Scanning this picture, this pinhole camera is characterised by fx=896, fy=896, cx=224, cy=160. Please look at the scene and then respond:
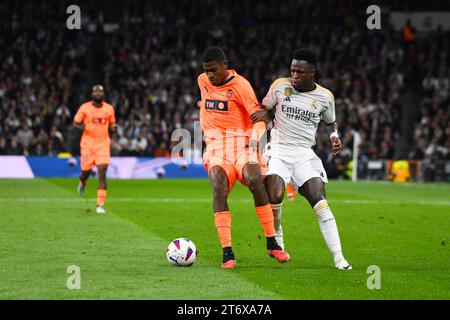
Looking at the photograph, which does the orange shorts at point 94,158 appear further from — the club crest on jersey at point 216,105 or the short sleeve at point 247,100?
the short sleeve at point 247,100

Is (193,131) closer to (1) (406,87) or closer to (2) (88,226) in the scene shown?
(1) (406,87)

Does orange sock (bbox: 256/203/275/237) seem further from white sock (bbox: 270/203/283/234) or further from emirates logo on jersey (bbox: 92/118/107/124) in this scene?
emirates logo on jersey (bbox: 92/118/107/124)

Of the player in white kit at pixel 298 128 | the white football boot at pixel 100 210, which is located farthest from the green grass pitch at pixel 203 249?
the player in white kit at pixel 298 128

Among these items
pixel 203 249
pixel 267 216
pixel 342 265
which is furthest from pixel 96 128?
pixel 342 265

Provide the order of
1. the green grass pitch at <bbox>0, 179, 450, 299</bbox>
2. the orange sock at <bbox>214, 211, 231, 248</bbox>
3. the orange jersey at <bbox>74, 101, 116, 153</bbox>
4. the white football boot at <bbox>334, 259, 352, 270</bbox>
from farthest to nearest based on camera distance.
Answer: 1. the orange jersey at <bbox>74, 101, 116, 153</bbox>
2. the orange sock at <bbox>214, 211, 231, 248</bbox>
3. the white football boot at <bbox>334, 259, 352, 270</bbox>
4. the green grass pitch at <bbox>0, 179, 450, 299</bbox>

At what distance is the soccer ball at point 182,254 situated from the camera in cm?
1000

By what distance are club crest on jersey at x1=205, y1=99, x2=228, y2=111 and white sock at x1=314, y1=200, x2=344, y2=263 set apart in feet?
5.19

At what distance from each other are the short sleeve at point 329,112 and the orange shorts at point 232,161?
0.95 m

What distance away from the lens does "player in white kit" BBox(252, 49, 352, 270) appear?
10.3m

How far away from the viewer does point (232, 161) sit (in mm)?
10500

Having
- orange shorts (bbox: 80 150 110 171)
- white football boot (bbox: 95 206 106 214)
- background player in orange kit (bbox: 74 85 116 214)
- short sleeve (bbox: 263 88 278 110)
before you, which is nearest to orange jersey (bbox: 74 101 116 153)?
background player in orange kit (bbox: 74 85 116 214)

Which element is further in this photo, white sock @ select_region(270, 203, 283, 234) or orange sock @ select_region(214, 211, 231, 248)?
white sock @ select_region(270, 203, 283, 234)

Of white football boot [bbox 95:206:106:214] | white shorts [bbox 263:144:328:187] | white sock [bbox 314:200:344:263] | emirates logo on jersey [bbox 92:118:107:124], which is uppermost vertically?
emirates logo on jersey [bbox 92:118:107:124]

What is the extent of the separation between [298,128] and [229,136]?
→ 825 mm
